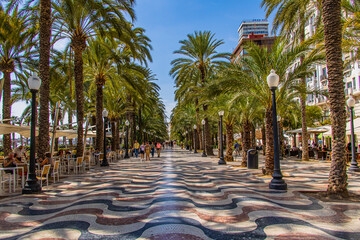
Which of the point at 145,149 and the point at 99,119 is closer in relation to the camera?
the point at 99,119

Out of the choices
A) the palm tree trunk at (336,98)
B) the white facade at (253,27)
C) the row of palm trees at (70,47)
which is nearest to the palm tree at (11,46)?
the row of palm trees at (70,47)

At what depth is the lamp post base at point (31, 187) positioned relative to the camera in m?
8.62

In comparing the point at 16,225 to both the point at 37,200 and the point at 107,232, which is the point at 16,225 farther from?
the point at 37,200

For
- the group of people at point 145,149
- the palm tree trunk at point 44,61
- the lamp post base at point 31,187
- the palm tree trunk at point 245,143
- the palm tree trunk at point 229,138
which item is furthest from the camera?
the group of people at point 145,149

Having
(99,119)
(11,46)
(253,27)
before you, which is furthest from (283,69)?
(253,27)

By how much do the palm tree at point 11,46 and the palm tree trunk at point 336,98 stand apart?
15.5 metres

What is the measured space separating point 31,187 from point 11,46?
13.3 meters

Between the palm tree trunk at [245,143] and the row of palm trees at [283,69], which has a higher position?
the row of palm trees at [283,69]

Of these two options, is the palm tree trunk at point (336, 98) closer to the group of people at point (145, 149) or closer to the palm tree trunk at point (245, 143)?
the palm tree trunk at point (245, 143)

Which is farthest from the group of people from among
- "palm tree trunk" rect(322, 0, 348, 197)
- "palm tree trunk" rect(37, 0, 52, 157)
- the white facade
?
the white facade

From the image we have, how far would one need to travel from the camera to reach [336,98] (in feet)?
24.9

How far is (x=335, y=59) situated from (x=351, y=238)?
16.9ft

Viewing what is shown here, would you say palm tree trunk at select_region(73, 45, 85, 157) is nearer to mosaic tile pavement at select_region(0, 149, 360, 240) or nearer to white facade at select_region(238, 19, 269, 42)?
mosaic tile pavement at select_region(0, 149, 360, 240)

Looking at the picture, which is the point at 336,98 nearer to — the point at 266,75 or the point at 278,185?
the point at 278,185
